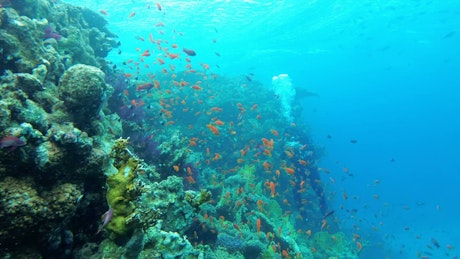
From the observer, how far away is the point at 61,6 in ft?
33.2

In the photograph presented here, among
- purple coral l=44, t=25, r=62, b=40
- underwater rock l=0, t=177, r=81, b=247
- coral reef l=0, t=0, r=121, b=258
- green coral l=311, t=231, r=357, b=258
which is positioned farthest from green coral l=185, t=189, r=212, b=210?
green coral l=311, t=231, r=357, b=258

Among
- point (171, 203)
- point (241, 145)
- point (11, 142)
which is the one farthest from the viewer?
point (241, 145)

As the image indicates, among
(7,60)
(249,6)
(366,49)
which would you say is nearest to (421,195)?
(366,49)

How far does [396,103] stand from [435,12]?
151m

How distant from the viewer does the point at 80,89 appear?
4.04 meters

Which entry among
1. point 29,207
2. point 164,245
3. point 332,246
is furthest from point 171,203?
point 332,246

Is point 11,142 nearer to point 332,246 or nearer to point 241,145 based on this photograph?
point 241,145

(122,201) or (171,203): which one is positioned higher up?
(122,201)

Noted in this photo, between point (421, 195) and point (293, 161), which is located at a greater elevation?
point (293, 161)

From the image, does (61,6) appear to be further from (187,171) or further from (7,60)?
(187,171)

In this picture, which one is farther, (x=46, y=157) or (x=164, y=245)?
(x=164, y=245)

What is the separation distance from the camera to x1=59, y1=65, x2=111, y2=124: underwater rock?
404 centimetres

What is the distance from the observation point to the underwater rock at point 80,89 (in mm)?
4035

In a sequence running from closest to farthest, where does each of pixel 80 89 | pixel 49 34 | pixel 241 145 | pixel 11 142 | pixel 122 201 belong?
pixel 11 142, pixel 122 201, pixel 80 89, pixel 49 34, pixel 241 145
